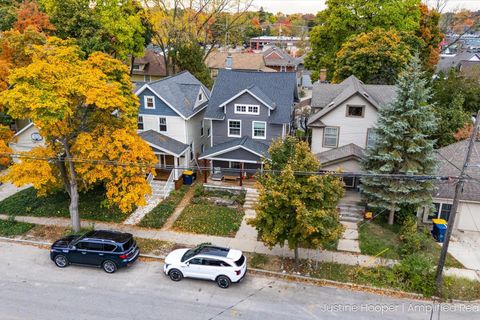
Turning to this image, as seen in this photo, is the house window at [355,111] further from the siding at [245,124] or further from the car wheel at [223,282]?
the car wheel at [223,282]

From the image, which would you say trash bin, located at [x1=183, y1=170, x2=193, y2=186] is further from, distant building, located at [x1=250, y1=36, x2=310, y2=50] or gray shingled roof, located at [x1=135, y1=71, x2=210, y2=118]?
distant building, located at [x1=250, y1=36, x2=310, y2=50]

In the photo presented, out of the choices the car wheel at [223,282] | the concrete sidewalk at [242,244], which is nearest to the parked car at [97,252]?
the concrete sidewalk at [242,244]

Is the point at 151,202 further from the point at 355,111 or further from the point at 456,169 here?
the point at 456,169

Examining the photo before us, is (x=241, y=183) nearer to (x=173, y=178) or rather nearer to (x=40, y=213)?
(x=173, y=178)

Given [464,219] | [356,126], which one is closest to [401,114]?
[356,126]

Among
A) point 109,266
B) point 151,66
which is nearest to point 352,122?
point 109,266
